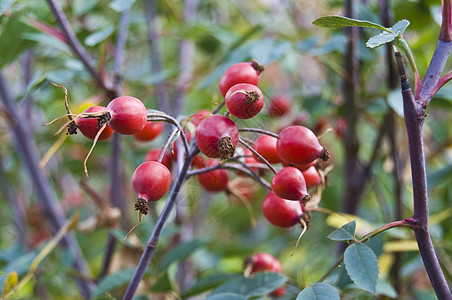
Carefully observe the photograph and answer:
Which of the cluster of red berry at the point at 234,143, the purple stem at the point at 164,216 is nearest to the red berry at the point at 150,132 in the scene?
the cluster of red berry at the point at 234,143

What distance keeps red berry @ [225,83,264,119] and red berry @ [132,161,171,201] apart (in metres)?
0.14

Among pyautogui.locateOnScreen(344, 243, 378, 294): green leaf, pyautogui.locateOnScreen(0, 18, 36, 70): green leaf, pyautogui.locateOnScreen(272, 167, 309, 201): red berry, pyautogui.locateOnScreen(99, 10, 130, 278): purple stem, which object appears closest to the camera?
pyautogui.locateOnScreen(344, 243, 378, 294): green leaf

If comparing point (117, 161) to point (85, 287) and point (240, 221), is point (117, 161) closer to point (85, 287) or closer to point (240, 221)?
point (85, 287)

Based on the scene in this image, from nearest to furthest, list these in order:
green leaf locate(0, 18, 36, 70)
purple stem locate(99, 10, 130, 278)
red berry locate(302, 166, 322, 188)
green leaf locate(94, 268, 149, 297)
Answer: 1. red berry locate(302, 166, 322, 188)
2. green leaf locate(94, 268, 149, 297)
3. green leaf locate(0, 18, 36, 70)
4. purple stem locate(99, 10, 130, 278)

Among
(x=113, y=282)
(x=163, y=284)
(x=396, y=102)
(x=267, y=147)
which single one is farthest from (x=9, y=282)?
(x=396, y=102)

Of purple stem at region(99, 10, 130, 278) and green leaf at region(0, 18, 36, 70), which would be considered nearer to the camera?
green leaf at region(0, 18, 36, 70)

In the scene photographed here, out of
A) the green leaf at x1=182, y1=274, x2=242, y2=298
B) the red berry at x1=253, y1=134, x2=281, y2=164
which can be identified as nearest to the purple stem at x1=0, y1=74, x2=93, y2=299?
the green leaf at x1=182, y1=274, x2=242, y2=298

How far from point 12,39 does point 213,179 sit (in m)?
0.76

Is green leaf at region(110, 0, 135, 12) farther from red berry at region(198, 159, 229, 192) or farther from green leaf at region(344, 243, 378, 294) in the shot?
green leaf at region(344, 243, 378, 294)

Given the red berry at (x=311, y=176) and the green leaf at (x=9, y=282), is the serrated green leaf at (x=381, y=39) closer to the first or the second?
the red berry at (x=311, y=176)

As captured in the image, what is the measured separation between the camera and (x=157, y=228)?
→ 2.27ft

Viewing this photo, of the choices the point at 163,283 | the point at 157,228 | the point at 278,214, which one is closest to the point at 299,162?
the point at 278,214

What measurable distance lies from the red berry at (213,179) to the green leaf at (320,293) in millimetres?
A: 263

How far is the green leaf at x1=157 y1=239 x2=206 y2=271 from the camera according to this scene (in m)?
1.06
